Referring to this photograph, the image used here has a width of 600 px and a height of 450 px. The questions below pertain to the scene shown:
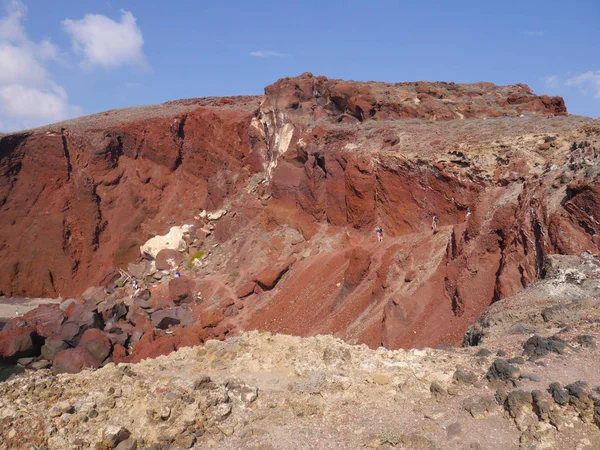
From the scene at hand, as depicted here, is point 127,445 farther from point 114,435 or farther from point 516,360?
point 516,360

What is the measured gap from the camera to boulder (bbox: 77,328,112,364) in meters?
19.2

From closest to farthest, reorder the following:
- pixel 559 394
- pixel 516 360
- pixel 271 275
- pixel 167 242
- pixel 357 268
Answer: pixel 559 394 → pixel 516 360 → pixel 357 268 → pixel 271 275 → pixel 167 242

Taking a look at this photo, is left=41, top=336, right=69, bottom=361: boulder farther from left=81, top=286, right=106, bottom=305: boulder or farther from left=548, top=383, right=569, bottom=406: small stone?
left=548, top=383, right=569, bottom=406: small stone

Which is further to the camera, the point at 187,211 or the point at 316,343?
the point at 187,211

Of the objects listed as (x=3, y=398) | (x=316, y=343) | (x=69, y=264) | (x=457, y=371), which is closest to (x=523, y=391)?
(x=457, y=371)

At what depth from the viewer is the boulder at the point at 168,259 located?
80.8 ft

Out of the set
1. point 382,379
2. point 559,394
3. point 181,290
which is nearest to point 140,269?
point 181,290

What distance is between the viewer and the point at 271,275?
20156 millimetres

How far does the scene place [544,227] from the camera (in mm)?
11625

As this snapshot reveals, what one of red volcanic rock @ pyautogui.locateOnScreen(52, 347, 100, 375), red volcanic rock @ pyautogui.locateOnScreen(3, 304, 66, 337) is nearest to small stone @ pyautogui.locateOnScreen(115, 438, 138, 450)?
red volcanic rock @ pyautogui.locateOnScreen(52, 347, 100, 375)

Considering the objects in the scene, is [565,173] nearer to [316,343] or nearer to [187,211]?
[316,343]

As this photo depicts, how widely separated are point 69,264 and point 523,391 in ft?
91.1

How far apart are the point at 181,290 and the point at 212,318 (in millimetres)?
2995

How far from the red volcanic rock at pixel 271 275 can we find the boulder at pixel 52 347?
8.70 meters
